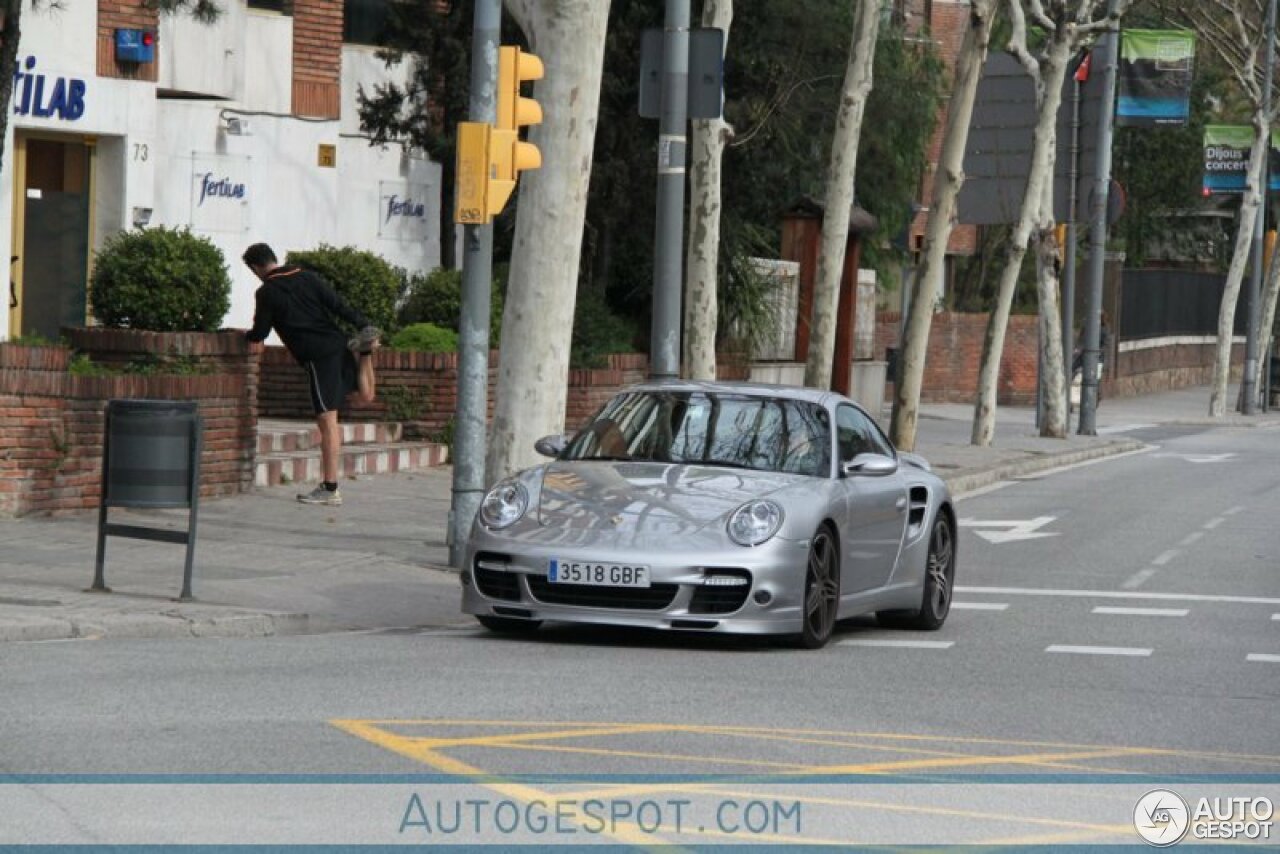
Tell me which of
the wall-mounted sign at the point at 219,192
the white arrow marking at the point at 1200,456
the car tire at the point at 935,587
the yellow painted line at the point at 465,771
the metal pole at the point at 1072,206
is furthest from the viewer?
the metal pole at the point at 1072,206

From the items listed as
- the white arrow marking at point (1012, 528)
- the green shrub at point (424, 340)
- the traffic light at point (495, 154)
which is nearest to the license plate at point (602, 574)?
the traffic light at point (495, 154)

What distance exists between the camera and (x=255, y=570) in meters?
15.2

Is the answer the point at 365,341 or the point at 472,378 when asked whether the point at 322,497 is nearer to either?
the point at 365,341

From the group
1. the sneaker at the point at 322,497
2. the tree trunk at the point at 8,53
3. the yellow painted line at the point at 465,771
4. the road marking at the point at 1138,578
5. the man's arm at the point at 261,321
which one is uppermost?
the tree trunk at the point at 8,53

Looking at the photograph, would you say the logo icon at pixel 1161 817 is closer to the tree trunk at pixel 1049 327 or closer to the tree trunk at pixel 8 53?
the tree trunk at pixel 8 53

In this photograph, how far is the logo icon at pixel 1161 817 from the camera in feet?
25.4

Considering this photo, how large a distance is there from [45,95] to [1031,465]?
45.3ft

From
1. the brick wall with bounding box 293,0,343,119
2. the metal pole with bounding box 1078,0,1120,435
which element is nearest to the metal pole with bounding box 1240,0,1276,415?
the metal pole with bounding box 1078,0,1120,435

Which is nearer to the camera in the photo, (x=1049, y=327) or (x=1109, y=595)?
(x=1109, y=595)

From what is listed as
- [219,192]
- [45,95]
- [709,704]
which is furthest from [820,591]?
[219,192]

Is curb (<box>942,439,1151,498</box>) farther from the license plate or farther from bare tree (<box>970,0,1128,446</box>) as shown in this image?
the license plate

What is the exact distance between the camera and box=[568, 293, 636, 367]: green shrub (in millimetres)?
27453

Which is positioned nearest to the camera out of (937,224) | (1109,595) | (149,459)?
(149,459)

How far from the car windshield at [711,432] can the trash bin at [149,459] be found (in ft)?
6.91
